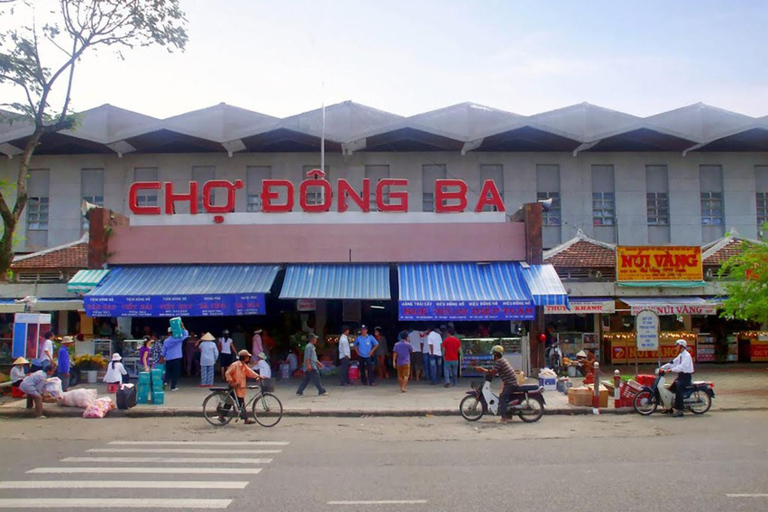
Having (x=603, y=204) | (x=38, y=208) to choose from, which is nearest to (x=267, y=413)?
(x=603, y=204)

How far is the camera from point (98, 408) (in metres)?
14.3

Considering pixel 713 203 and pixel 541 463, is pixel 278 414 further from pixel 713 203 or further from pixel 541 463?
pixel 713 203

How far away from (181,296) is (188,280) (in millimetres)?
1102

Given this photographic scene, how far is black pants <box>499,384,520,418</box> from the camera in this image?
13.0m

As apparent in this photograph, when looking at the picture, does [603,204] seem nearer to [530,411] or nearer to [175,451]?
[530,411]

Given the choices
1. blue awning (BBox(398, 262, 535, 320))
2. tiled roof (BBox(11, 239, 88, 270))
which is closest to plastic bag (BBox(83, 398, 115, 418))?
blue awning (BBox(398, 262, 535, 320))

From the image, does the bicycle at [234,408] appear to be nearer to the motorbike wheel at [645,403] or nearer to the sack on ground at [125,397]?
the sack on ground at [125,397]

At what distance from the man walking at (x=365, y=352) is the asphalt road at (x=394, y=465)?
5.01 m

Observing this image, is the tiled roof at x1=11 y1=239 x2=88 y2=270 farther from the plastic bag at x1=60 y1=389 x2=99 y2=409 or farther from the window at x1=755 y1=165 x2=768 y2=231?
the window at x1=755 y1=165 x2=768 y2=231

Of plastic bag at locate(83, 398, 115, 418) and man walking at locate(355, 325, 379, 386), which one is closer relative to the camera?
plastic bag at locate(83, 398, 115, 418)

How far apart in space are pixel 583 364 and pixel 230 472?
46.0ft

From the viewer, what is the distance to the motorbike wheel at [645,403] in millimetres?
13992

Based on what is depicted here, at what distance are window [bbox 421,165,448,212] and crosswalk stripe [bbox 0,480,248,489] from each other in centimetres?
2437

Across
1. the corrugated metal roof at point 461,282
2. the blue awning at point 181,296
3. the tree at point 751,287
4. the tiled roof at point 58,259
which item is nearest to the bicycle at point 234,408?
the blue awning at point 181,296
